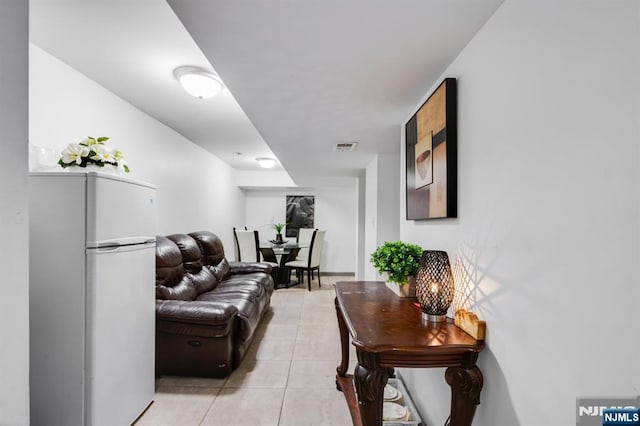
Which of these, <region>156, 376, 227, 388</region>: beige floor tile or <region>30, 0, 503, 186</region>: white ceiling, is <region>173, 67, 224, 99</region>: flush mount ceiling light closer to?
<region>30, 0, 503, 186</region>: white ceiling

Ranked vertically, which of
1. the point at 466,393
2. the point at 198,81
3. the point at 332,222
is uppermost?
the point at 198,81

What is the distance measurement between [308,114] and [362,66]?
28.9 inches

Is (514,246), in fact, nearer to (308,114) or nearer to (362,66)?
(362,66)

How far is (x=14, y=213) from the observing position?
99 cm

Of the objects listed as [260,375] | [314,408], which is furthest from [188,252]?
[314,408]

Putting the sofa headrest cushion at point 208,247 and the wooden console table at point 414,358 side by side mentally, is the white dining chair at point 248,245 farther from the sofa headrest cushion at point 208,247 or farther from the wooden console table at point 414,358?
the wooden console table at point 414,358

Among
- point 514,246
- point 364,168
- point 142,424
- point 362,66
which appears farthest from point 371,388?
point 364,168

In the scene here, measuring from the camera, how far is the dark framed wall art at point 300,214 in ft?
25.0

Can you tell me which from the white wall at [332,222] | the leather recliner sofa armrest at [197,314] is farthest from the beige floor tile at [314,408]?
the white wall at [332,222]

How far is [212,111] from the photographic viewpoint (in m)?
3.40

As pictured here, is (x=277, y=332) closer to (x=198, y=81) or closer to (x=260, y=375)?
(x=260, y=375)

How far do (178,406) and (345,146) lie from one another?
255cm

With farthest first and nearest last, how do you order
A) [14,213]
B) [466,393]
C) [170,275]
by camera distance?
[170,275]
[466,393]
[14,213]

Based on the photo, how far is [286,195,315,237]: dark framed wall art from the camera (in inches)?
300
